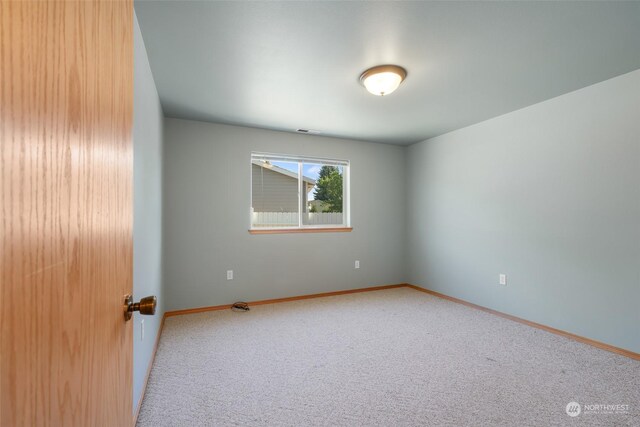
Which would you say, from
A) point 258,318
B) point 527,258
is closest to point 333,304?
point 258,318

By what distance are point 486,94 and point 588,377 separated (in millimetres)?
2393

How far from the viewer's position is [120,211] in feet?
2.47

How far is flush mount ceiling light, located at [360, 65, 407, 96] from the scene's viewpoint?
2.28m

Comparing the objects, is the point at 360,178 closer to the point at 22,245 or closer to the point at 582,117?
the point at 582,117

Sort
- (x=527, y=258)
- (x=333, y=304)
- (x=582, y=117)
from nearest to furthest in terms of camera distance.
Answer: (x=582, y=117), (x=527, y=258), (x=333, y=304)

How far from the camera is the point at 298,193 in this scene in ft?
13.7

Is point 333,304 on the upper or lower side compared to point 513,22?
lower

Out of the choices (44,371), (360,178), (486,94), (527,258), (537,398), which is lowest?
→ (537,398)

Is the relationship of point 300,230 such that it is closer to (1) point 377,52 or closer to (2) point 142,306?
(1) point 377,52

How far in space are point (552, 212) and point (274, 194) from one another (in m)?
3.08

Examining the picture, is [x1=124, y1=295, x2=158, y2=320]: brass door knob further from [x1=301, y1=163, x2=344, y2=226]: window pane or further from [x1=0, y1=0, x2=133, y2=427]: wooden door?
[x1=301, y1=163, x2=344, y2=226]: window pane

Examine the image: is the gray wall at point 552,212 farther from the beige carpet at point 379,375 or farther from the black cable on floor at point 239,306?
the black cable on floor at point 239,306

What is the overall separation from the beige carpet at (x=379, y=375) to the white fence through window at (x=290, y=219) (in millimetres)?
1257

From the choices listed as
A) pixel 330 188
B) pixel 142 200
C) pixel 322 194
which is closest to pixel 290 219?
pixel 322 194
